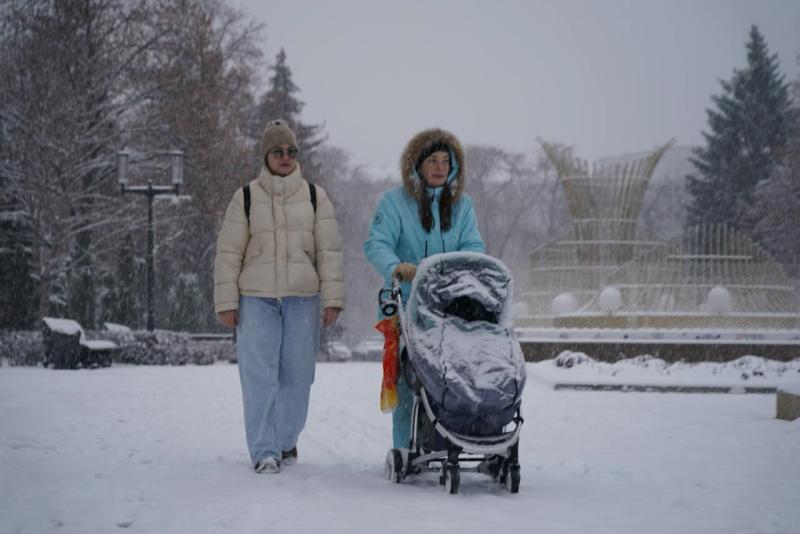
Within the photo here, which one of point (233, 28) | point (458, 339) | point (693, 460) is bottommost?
point (693, 460)

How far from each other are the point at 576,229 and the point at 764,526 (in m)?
18.6

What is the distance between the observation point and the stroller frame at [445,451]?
4887 millimetres

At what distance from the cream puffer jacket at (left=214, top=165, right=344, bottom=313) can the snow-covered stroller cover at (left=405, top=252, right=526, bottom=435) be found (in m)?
0.90

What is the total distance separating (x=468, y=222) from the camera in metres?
5.95

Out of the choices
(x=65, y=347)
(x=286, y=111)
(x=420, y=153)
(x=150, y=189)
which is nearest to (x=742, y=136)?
(x=286, y=111)

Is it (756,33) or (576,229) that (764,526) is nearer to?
(576,229)

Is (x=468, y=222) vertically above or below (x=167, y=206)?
below

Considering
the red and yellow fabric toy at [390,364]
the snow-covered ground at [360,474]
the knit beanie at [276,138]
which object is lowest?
the snow-covered ground at [360,474]

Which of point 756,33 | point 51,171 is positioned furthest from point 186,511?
point 756,33

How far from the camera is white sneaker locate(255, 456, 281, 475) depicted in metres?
5.51

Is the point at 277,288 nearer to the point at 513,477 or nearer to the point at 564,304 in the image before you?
the point at 513,477

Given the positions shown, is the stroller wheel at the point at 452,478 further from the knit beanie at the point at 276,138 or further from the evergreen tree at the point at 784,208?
the evergreen tree at the point at 784,208

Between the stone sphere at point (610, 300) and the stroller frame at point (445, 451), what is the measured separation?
14280 mm

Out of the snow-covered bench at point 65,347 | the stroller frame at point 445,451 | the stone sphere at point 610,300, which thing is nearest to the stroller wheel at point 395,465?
the stroller frame at point 445,451
